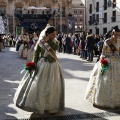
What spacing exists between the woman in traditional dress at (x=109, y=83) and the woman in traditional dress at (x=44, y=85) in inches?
29.8

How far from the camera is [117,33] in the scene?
5371 millimetres

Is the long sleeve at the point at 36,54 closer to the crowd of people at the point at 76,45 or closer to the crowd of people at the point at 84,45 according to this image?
the crowd of people at the point at 76,45

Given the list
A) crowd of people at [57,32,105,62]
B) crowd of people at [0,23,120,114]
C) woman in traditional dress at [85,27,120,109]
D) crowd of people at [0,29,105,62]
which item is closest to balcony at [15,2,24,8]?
crowd of people at [0,29,105,62]

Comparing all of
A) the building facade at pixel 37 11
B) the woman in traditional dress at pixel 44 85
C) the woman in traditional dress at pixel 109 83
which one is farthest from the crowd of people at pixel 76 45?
the building facade at pixel 37 11

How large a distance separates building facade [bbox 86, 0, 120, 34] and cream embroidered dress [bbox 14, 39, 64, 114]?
29022 millimetres

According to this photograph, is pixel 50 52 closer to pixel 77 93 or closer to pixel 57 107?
pixel 57 107

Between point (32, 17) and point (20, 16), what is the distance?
1.78m

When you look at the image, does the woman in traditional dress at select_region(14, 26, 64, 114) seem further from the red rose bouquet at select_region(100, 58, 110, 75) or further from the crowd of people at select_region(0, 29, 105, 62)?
the crowd of people at select_region(0, 29, 105, 62)

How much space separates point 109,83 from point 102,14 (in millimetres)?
34209

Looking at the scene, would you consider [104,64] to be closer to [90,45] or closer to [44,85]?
[44,85]

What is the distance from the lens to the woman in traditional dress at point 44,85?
4.78 metres

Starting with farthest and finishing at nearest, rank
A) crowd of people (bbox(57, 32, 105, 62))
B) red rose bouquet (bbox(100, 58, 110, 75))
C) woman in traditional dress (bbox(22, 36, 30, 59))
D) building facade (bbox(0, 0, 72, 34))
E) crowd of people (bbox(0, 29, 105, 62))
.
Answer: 1. building facade (bbox(0, 0, 72, 34))
2. woman in traditional dress (bbox(22, 36, 30, 59))
3. crowd of people (bbox(57, 32, 105, 62))
4. crowd of people (bbox(0, 29, 105, 62))
5. red rose bouquet (bbox(100, 58, 110, 75))

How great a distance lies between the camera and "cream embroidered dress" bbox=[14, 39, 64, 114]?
478 cm

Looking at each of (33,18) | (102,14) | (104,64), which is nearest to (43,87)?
(104,64)
